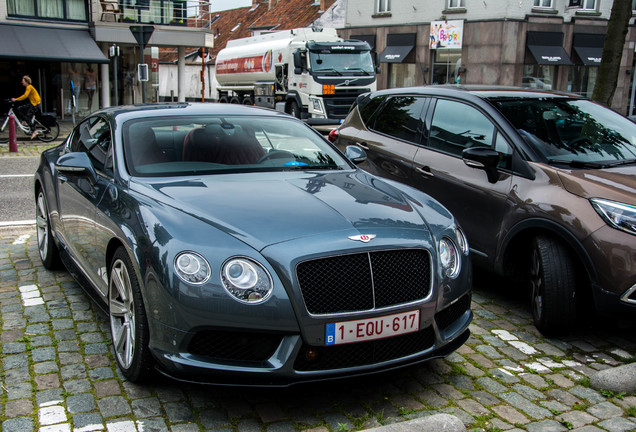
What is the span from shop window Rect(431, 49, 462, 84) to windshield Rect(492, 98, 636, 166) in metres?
27.1

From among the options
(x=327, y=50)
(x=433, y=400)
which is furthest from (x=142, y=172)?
(x=327, y=50)

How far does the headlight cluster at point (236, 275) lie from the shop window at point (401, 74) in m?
32.6

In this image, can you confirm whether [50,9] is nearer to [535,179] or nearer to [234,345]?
[535,179]

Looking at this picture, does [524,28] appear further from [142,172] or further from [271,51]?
[142,172]

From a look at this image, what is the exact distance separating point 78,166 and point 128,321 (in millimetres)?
1380

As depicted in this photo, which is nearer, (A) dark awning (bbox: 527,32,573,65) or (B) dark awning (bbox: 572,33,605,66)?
(A) dark awning (bbox: 527,32,573,65)

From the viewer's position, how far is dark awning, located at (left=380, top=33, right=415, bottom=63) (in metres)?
34.4

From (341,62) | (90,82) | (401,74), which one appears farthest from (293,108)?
(401,74)

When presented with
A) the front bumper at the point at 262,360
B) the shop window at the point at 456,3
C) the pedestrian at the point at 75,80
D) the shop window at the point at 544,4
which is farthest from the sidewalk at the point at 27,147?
the shop window at the point at 544,4

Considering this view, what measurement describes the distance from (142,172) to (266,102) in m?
23.4

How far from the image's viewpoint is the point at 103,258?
13.5ft

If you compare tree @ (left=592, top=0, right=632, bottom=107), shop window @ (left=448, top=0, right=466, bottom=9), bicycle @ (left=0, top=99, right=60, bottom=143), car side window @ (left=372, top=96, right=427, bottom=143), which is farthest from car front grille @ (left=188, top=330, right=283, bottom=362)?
shop window @ (left=448, top=0, right=466, bottom=9)

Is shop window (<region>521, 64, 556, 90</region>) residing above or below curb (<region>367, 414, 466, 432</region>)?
above

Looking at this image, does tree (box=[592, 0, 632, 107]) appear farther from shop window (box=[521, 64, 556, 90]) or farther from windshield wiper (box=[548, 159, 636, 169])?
shop window (box=[521, 64, 556, 90])
